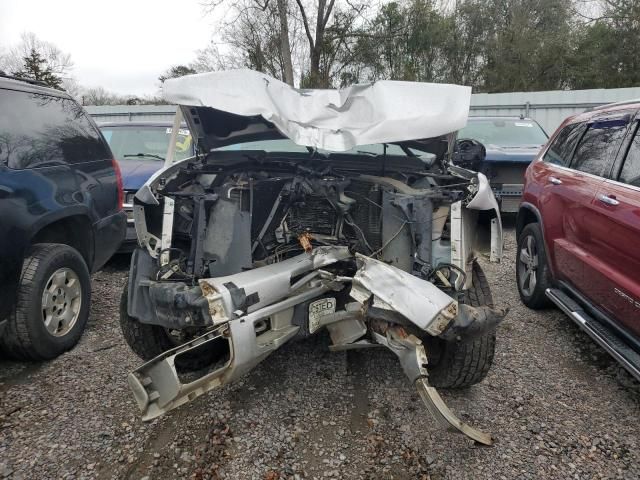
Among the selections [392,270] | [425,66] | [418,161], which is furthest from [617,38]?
[392,270]

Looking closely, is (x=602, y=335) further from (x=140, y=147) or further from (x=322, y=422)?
(x=140, y=147)

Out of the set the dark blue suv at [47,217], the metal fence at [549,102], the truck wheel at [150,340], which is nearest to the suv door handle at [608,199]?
the truck wheel at [150,340]

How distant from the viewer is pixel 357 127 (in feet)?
9.24

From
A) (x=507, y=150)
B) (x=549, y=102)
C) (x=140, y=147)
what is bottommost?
(x=507, y=150)

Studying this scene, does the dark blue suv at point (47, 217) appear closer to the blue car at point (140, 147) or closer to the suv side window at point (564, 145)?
the blue car at point (140, 147)

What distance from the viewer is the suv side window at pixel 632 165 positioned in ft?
9.66

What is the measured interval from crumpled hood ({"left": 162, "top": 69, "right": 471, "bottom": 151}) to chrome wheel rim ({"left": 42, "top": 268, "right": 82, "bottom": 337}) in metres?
1.45

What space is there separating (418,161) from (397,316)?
5.11 feet

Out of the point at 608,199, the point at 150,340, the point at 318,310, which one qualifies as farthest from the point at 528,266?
the point at 150,340

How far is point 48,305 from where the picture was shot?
3.24 meters

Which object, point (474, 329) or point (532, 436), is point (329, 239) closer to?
point (474, 329)

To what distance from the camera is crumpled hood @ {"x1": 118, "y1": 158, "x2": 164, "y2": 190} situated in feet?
17.6

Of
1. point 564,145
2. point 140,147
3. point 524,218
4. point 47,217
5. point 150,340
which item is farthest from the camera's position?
point 140,147

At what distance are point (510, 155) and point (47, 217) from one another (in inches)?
250
